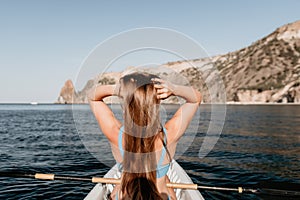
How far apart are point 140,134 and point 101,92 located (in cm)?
86

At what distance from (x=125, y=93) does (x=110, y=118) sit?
569mm

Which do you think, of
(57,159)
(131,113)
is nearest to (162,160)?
(131,113)

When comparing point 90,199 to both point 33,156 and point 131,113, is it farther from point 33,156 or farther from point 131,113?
point 33,156

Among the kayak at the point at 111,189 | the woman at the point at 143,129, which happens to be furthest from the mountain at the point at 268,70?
the woman at the point at 143,129

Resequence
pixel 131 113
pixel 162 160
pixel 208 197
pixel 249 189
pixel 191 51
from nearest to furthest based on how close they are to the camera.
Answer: pixel 131 113, pixel 162 160, pixel 191 51, pixel 249 189, pixel 208 197

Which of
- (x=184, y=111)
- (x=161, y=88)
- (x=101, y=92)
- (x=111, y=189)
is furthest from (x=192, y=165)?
(x=161, y=88)

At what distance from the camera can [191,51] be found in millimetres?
Result: 4230

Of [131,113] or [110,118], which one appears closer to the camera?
[131,113]

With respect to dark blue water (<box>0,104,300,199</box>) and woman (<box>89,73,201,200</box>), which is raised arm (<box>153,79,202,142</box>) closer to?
woman (<box>89,73,201,200</box>)

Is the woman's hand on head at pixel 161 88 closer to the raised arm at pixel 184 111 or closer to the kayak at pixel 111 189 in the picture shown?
the raised arm at pixel 184 111

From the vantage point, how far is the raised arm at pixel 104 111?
12.9ft

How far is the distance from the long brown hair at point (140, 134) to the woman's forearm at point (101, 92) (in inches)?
13.9

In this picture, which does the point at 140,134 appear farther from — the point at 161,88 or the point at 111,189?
the point at 111,189

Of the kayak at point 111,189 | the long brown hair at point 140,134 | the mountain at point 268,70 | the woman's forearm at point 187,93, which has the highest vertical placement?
the mountain at point 268,70
